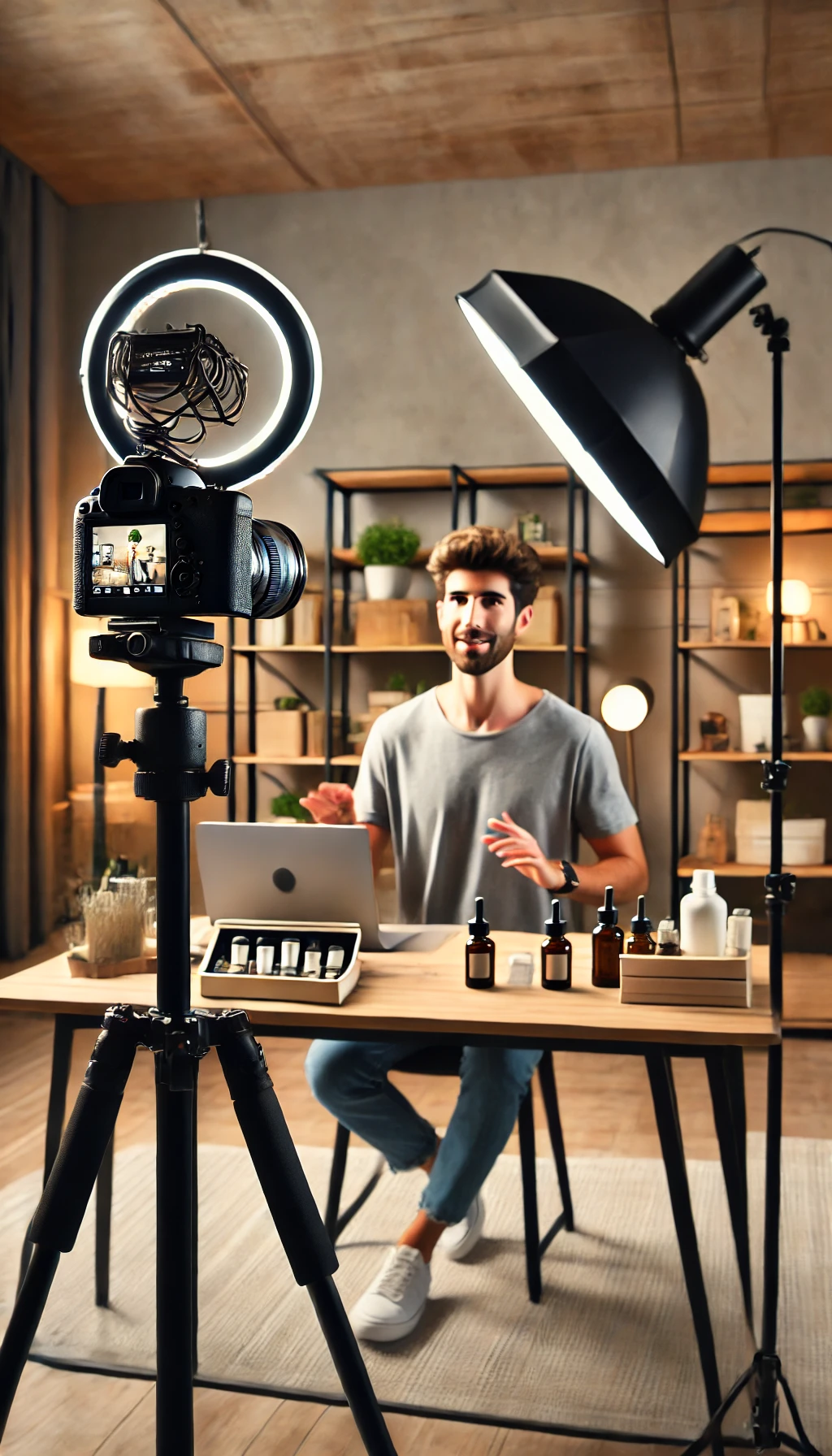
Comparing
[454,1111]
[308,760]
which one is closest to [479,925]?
[454,1111]

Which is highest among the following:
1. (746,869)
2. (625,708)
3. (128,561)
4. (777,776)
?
(128,561)

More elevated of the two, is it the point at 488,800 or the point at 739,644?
the point at 739,644

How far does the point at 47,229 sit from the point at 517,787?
3.77 meters

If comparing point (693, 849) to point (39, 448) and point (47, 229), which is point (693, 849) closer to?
point (39, 448)

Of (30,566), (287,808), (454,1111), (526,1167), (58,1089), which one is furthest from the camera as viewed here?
(30,566)

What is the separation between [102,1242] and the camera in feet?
6.89

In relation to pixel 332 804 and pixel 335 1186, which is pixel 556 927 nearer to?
pixel 332 804

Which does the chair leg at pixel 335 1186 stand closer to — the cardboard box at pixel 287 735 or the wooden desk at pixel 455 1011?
the wooden desk at pixel 455 1011

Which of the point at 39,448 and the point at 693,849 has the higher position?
the point at 39,448

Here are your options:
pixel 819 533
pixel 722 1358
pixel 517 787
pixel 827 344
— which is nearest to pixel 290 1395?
pixel 722 1358

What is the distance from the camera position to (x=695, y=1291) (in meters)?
1.71

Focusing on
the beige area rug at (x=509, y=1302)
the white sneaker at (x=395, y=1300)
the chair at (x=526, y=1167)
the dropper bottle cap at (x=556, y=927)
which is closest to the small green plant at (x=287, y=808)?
the beige area rug at (x=509, y=1302)

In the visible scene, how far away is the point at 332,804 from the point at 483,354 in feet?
10.4

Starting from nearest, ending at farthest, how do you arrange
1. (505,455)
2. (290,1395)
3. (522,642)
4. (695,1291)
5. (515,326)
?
(515,326) → (695,1291) → (290,1395) → (522,642) → (505,455)
